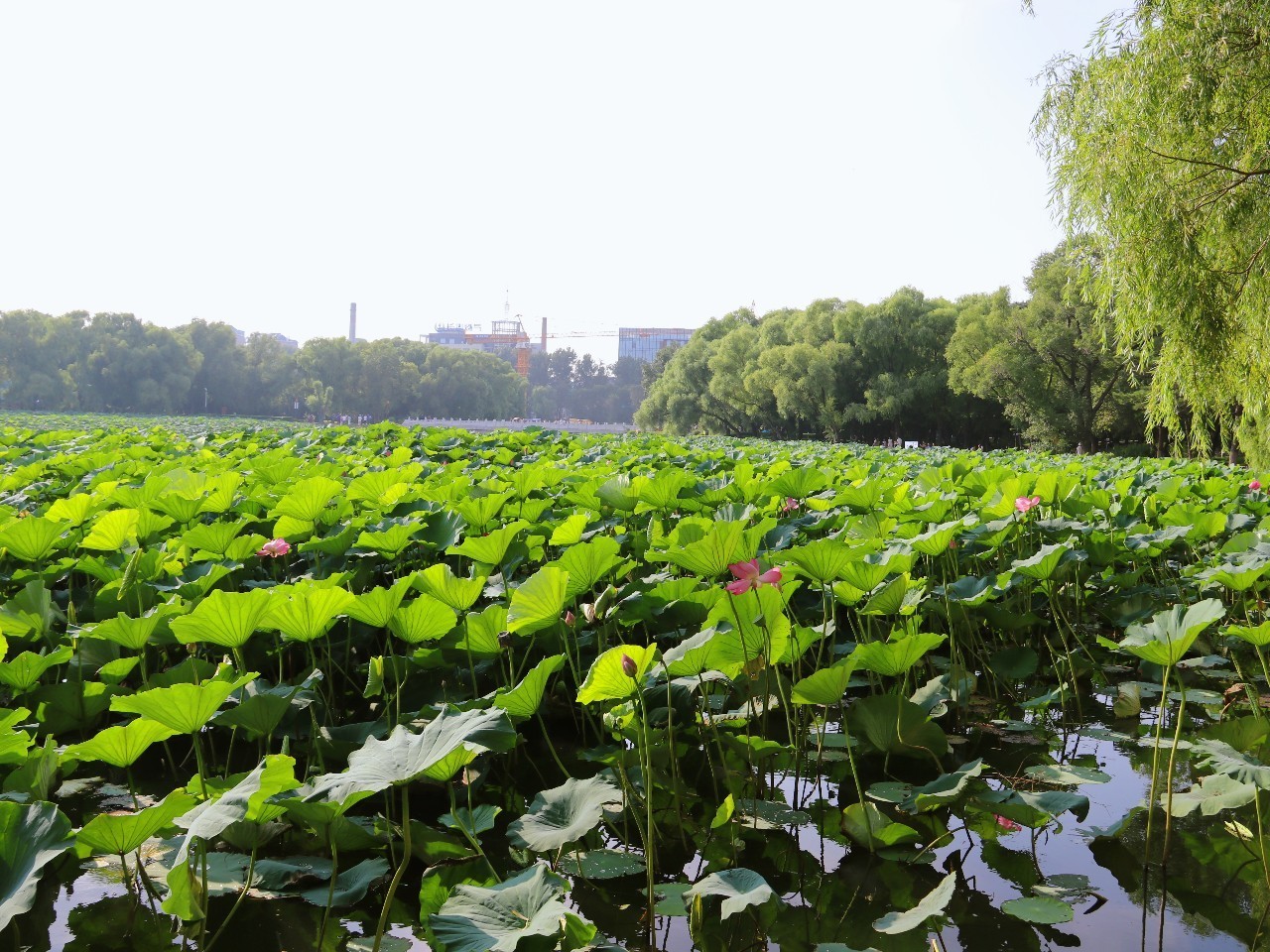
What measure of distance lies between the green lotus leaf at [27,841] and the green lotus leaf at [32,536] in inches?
62.7

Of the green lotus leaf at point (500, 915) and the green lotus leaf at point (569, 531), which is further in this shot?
the green lotus leaf at point (569, 531)

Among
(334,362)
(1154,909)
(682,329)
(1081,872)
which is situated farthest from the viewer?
(682,329)

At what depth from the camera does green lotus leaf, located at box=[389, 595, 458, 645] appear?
6.41 ft

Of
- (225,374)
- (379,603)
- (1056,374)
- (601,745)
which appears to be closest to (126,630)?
(379,603)

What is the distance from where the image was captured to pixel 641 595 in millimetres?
2352

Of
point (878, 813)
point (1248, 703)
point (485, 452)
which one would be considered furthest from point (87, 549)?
point (485, 452)

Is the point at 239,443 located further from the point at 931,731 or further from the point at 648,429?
the point at 648,429

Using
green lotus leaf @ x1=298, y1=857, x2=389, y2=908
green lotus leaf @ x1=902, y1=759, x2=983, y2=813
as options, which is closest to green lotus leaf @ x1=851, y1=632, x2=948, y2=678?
green lotus leaf @ x1=902, y1=759, x2=983, y2=813

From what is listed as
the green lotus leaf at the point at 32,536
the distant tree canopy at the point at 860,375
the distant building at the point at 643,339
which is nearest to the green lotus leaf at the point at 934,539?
the green lotus leaf at the point at 32,536

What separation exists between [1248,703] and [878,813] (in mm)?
1808

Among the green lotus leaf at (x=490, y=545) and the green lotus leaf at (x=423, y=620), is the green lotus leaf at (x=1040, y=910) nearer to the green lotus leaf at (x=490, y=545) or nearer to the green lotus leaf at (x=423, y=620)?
the green lotus leaf at (x=423, y=620)

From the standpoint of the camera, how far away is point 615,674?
1567 mm

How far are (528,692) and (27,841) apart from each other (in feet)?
2.53

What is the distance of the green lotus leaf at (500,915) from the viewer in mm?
1144
